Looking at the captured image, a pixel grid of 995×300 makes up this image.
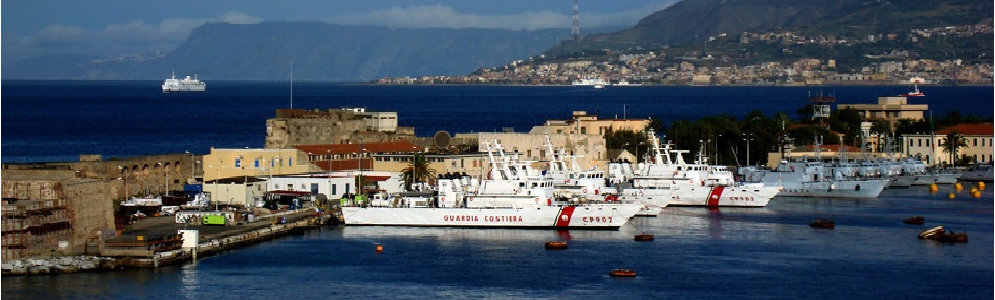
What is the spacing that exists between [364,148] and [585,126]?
60.5ft

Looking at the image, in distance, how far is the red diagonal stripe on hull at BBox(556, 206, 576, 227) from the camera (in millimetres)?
68812

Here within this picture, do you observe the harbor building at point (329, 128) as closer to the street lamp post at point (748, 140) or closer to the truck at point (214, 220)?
the street lamp post at point (748, 140)

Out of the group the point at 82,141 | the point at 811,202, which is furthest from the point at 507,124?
the point at 811,202

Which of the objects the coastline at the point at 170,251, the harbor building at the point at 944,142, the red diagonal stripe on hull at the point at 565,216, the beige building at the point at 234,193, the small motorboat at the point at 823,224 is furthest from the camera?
the harbor building at the point at 944,142

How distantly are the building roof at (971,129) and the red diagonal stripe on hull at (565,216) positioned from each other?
50.2 metres

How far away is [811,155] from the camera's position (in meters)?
104

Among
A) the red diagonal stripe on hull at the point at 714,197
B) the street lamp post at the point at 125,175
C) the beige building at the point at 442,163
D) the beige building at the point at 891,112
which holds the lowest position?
the red diagonal stripe on hull at the point at 714,197

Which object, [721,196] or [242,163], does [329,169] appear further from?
[721,196]

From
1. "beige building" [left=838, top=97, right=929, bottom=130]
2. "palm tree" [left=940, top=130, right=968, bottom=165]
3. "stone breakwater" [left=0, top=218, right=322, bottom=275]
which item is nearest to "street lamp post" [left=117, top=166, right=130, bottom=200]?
"stone breakwater" [left=0, top=218, right=322, bottom=275]

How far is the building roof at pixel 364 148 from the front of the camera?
8644cm

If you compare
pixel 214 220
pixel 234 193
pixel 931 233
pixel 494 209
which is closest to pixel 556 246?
pixel 494 209

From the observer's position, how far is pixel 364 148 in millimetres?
90500

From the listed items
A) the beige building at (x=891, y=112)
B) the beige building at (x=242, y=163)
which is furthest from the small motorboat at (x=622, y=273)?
the beige building at (x=891, y=112)

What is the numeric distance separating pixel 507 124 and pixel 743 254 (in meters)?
123
